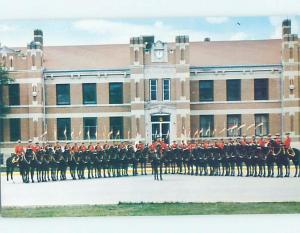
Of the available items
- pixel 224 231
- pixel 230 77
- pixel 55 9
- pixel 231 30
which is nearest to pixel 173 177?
pixel 224 231

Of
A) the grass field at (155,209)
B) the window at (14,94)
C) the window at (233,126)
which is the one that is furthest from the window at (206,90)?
the window at (14,94)

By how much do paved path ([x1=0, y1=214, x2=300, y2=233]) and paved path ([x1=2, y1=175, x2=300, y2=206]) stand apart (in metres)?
0.26

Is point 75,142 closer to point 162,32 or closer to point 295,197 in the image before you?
point 162,32

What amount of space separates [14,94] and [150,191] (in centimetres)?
180

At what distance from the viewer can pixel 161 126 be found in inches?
223

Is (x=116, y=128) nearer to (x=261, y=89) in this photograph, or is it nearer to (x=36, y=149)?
(x=36, y=149)

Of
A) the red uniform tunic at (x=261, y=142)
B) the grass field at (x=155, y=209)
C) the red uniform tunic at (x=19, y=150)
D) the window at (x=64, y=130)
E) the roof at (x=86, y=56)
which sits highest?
the roof at (x=86, y=56)

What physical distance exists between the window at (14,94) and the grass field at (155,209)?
114 centimetres

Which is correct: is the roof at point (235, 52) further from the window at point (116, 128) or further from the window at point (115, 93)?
the window at point (116, 128)

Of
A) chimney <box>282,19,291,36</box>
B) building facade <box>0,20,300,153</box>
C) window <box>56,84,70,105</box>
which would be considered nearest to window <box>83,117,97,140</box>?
building facade <box>0,20,300,153</box>

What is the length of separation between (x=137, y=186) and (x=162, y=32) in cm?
166

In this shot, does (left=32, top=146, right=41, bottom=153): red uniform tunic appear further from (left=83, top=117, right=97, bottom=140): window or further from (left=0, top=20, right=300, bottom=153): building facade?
(left=83, top=117, right=97, bottom=140): window

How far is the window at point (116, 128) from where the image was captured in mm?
5609

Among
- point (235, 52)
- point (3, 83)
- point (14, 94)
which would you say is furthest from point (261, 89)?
point (3, 83)
